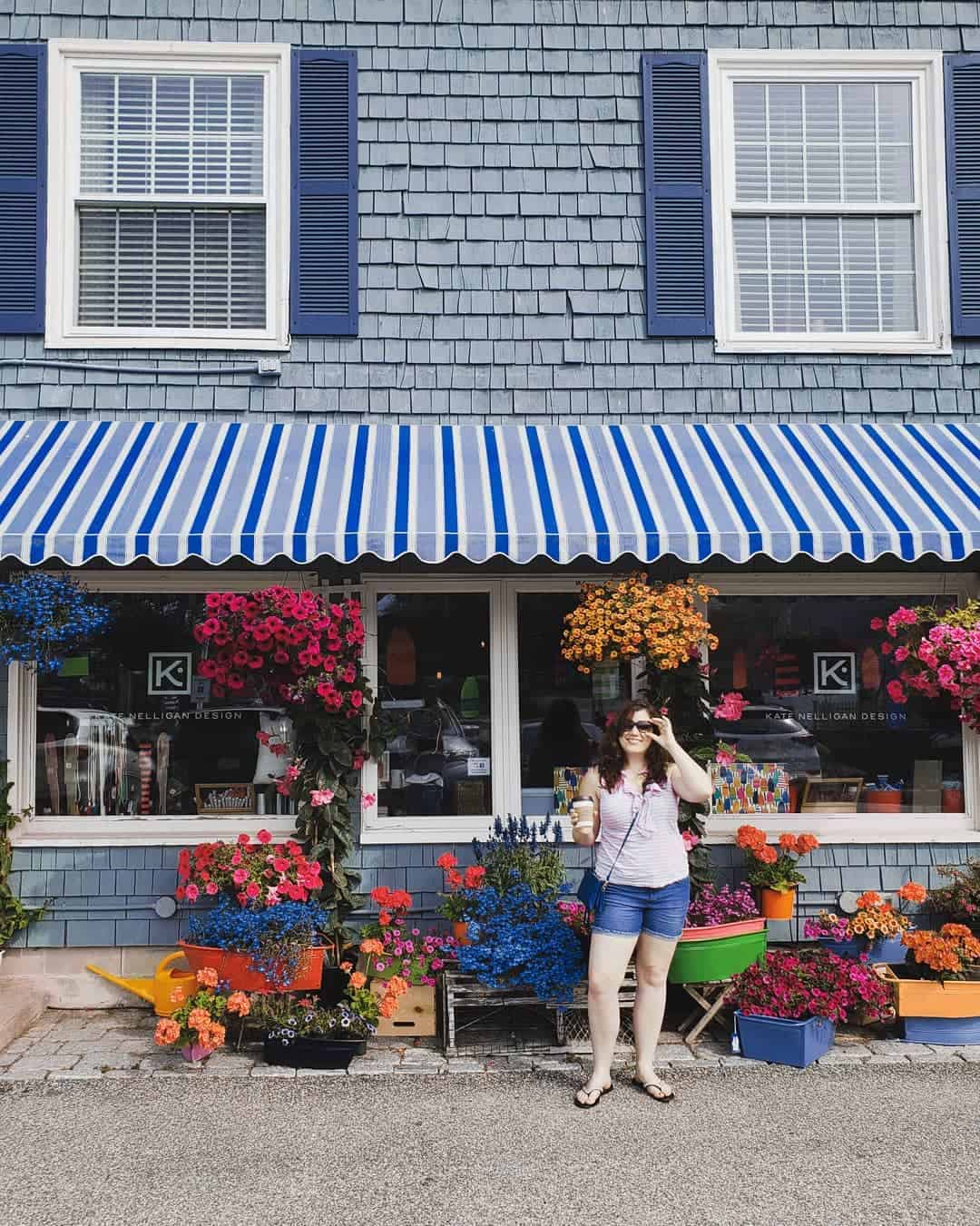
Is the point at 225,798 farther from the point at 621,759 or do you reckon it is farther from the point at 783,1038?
the point at 783,1038

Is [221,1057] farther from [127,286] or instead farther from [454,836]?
[127,286]

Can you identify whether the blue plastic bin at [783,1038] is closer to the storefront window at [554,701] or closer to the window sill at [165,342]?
the storefront window at [554,701]

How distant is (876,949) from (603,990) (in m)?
2.05

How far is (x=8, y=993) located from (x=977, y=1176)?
4884mm

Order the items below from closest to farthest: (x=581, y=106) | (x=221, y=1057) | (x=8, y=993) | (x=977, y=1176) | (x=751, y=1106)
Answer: (x=977, y=1176) < (x=751, y=1106) < (x=221, y=1057) < (x=8, y=993) < (x=581, y=106)

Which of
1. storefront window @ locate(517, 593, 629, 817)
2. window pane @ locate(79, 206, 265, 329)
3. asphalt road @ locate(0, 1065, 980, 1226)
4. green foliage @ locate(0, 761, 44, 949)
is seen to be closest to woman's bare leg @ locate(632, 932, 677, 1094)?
asphalt road @ locate(0, 1065, 980, 1226)

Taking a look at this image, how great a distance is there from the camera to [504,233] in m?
6.80

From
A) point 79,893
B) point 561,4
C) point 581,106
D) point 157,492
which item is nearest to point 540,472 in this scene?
point 157,492

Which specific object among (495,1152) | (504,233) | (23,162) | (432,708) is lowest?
(495,1152)

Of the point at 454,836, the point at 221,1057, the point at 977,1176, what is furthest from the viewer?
the point at 454,836

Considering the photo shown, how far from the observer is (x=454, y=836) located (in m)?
6.46

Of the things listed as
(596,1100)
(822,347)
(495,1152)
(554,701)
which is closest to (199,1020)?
(495,1152)

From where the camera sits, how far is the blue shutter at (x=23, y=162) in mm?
6645

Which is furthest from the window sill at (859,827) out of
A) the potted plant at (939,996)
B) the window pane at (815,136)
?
the window pane at (815,136)
